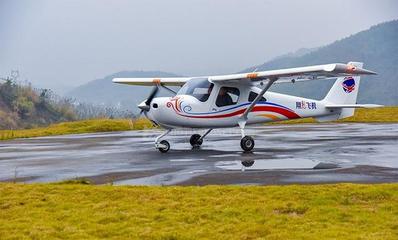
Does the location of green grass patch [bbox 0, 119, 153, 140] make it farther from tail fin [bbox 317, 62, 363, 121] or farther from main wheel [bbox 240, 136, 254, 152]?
main wheel [bbox 240, 136, 254, 152]

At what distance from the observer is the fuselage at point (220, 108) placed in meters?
17.2

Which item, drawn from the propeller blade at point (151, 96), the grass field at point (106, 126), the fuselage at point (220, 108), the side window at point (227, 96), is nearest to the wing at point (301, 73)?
the side window at point (227, 96)

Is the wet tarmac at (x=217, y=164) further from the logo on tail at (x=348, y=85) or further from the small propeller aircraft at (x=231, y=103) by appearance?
the logo on tail at (x=348, y=85)

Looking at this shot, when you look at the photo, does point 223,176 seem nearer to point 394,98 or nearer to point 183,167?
point 183,167

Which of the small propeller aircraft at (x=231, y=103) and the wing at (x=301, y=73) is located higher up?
the wing at (x=301, y=73)

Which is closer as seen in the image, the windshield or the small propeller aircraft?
the small propeller aircraft

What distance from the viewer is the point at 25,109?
250 feet

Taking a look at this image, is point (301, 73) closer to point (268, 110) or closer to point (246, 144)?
point (268, 110)

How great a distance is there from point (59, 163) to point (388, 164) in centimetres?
906

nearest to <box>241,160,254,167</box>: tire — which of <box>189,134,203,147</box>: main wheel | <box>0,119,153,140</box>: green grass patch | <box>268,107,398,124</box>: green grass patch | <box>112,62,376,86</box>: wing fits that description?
<box>112,62,376,86</box>: wing

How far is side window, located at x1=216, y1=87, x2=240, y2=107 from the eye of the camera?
18312 millimetres

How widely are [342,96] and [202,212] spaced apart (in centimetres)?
1561

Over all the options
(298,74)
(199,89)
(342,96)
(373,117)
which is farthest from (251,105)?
(373,117)

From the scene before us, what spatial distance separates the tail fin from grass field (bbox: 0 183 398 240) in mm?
12976
